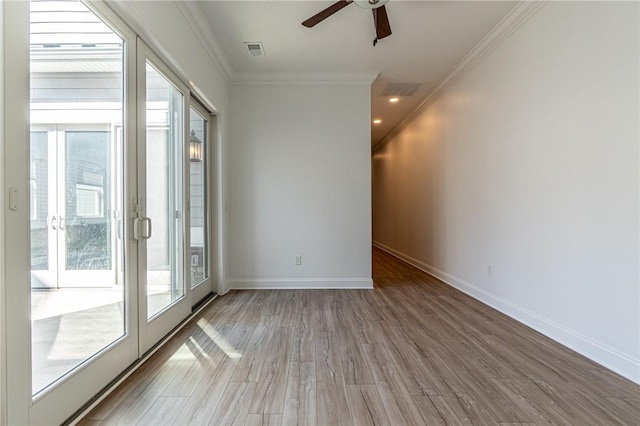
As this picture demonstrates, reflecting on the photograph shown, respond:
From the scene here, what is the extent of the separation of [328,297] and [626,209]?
2.62 meters

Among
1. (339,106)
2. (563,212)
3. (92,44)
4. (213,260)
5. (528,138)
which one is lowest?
(213,260)

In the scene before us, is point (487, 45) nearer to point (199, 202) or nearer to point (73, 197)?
point (199, 202)

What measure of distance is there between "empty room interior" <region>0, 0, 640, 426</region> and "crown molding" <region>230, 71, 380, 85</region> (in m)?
→ 0.03

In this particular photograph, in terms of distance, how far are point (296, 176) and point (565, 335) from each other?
10.0 feet

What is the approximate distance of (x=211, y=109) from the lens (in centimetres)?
321

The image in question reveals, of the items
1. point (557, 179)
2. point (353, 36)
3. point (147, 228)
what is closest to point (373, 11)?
point (353, 36)

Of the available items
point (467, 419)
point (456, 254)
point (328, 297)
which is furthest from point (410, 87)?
point (467, 419)

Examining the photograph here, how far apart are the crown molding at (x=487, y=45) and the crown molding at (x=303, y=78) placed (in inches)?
39.6

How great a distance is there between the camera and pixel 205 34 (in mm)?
2676

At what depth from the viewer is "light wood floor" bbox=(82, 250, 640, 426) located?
137 centimetres

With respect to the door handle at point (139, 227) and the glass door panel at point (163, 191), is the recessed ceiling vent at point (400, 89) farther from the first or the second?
the door handle at point (139, 227)

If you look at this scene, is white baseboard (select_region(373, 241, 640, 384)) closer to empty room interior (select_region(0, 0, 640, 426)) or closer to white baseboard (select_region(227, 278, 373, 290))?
empty room interior (select_region(0, 0, 640, 426))

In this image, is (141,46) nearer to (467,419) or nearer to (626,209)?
(467,419)

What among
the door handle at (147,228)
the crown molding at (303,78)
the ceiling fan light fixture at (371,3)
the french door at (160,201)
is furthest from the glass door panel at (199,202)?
the ceiling fan light fixture at (371,3)
